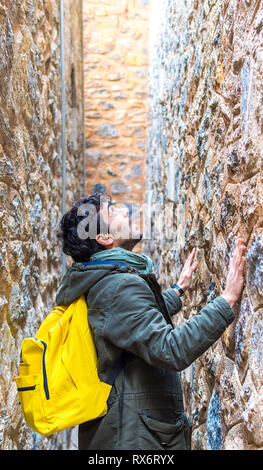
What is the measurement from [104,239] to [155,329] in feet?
1.46

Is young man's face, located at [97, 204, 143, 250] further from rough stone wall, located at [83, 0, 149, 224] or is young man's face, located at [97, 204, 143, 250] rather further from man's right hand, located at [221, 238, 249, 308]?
rough stone wall, located at [83, 0, 149, 224]

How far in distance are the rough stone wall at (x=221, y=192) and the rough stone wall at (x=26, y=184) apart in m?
0.83

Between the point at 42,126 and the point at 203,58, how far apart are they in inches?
44.5

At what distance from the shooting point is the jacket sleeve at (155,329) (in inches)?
52.6

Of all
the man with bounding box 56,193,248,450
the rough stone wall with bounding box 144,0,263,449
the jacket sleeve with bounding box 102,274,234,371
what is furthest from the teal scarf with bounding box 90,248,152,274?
the rough stone wall with bounding box 144,0,263,449

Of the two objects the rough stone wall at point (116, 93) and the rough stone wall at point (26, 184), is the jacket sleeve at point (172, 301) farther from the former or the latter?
the rough stone wall at point (116, 93)

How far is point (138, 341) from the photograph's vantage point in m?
1.38

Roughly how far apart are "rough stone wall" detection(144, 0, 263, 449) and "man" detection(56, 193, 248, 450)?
0.41ft

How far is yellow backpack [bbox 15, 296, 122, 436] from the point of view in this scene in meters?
1.44

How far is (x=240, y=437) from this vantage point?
1394 millimetres

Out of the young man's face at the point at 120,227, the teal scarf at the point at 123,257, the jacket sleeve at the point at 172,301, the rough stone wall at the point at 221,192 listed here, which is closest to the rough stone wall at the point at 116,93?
the rough stone wall at the point at 221,192

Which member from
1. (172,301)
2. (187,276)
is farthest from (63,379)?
(187,276)
